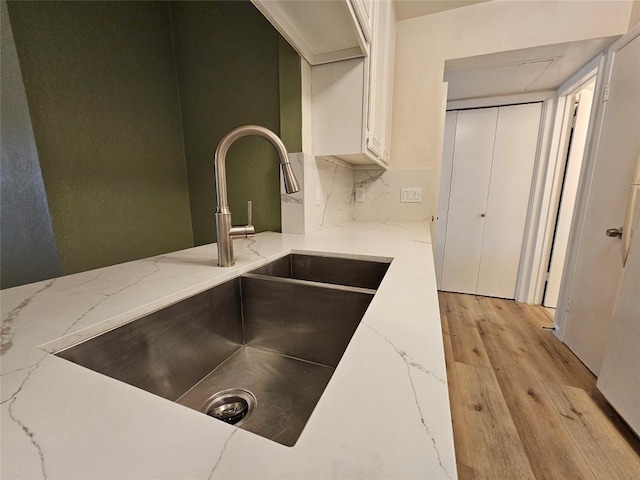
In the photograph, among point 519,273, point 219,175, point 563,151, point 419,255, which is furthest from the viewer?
point 519,273

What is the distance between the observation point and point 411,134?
1.83 metres

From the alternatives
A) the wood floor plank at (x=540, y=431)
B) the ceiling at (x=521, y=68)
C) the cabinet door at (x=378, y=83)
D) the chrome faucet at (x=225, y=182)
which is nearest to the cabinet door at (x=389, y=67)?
the cabinet door at (x=378, y=83)

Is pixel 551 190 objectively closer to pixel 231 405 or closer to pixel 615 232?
pixel 615 232

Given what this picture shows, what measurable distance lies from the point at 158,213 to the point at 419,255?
1.48 meters

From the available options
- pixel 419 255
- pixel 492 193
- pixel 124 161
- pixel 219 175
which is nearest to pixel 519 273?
pixel 492 193

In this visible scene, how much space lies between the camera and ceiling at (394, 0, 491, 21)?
1.56 meters

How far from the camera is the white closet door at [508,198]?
2.42m

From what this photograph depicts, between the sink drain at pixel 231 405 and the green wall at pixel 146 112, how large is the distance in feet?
2.96

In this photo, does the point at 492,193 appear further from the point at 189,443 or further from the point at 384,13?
the point at 189,443

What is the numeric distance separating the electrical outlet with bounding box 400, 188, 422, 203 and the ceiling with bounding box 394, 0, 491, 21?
3.59ft

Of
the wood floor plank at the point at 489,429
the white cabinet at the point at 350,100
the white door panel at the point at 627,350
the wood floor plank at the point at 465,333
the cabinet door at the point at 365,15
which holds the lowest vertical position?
the wood floor plank at the point at 465,333

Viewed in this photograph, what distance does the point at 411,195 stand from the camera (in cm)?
187

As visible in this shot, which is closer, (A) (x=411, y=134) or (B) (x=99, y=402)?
(B) (x=99, y=402)

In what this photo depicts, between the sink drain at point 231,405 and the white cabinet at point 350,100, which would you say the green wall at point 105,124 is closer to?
the white cabinet at point 350,100
